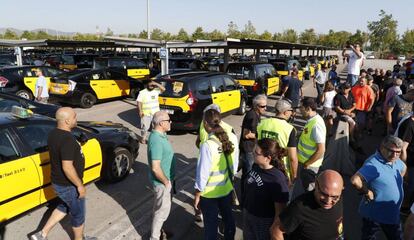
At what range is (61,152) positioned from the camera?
3.41 m

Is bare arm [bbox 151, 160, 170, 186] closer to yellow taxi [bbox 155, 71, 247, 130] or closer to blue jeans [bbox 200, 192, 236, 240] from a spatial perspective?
blue jeans [bbox 200, 192, 236, 240]

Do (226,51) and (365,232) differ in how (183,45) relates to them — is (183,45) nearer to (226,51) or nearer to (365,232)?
(226,51)

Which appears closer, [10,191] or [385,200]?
[385,200]

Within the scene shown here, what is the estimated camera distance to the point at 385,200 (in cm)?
333

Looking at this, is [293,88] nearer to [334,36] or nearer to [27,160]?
[27,160]

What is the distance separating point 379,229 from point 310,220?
5.42 feet

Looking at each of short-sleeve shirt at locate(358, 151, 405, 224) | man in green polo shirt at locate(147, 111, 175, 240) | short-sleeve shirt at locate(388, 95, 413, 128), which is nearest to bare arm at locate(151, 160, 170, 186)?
man in green polo shirt at locate(147, 111, 175, 240)

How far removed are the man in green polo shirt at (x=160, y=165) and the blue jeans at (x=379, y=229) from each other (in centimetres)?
226

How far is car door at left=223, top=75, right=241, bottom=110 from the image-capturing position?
1039 centimetres

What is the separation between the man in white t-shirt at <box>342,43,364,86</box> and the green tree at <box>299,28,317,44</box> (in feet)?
270

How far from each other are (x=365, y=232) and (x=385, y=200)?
1.61 ft

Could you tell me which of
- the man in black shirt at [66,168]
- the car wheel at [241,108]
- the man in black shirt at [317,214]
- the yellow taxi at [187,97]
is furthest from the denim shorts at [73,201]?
the car wheel at [241,108]

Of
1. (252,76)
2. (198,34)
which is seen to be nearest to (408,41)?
(198,34)

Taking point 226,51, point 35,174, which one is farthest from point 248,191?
point 226,51
